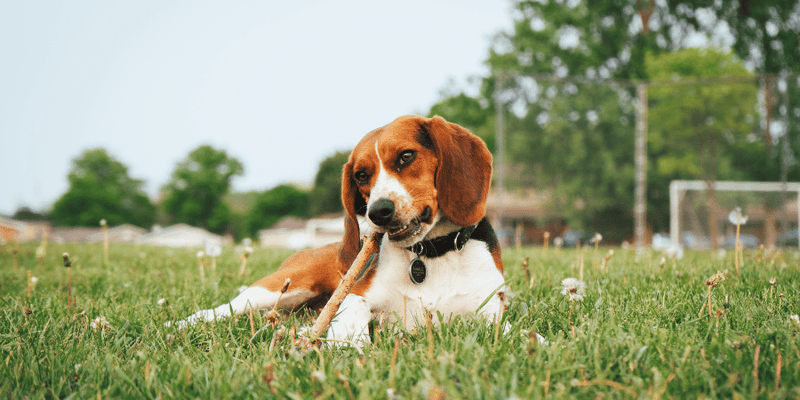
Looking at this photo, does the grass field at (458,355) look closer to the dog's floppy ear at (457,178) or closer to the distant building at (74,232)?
the dog's floppy ear at (457,178)

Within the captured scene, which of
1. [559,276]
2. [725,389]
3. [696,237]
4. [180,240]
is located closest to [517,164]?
[696,237]

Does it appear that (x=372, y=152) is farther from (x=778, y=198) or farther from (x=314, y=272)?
(x=778, y=198)

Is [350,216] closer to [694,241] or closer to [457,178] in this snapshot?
[457,178]

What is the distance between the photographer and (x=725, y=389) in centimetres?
148

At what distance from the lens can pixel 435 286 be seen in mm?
2404

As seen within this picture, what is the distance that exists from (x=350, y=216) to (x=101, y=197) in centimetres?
5524

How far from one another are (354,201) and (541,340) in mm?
1192

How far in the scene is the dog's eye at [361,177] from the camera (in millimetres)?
2461

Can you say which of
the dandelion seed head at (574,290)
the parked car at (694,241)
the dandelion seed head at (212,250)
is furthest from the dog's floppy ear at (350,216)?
the parked car at (694,241)

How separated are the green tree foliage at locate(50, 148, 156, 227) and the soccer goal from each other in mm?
50131

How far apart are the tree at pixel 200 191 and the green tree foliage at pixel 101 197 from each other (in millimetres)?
3010

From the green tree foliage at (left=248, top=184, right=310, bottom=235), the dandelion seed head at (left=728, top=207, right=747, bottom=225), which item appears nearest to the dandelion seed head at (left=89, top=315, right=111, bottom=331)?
the dandelion seed head at (left=728, top=207, right=747, bottom=225)

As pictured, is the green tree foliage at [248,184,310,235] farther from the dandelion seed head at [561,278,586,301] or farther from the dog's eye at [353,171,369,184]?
the dandelion seed head at [561,278,586,301]

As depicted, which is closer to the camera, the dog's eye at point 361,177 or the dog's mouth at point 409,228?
the dog's mouth at point 409,228
